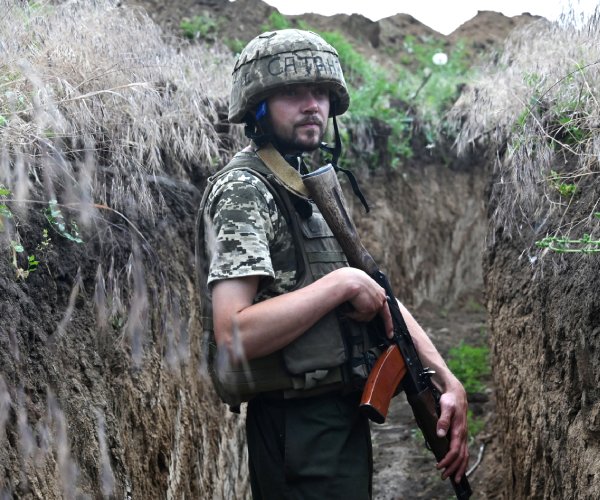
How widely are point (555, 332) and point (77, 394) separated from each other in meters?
2.12

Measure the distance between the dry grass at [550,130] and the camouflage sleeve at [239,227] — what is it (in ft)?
5.44

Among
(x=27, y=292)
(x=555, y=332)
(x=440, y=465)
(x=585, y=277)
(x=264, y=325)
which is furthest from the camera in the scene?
(x=555, y=332)

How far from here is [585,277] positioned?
144 inches

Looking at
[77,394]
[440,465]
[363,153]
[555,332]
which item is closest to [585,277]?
[555,332]

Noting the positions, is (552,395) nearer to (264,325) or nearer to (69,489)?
(264,325)

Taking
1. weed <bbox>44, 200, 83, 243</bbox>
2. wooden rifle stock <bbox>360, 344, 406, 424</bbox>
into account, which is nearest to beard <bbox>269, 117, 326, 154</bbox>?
wooden rifle stock <bbox>360, 344, 406, 424</bbox>

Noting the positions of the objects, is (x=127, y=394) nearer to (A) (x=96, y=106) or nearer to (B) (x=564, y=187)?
(A) (x=96, y=106)

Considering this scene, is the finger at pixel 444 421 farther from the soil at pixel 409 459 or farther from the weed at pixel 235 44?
the weed at pixel 235 44

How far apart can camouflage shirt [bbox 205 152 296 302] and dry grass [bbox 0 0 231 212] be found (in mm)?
911

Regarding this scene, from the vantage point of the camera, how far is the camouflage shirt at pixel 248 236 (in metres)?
2.79

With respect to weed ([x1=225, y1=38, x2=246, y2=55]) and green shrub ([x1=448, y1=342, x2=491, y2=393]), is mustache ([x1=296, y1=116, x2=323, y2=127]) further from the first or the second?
weed ([x1=225, y1=38, x2=246, y2=55])

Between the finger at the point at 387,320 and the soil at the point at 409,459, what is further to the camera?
the soil at the point at 409,459

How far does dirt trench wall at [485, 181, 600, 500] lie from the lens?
352cm

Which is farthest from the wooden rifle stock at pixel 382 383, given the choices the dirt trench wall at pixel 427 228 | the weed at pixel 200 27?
the weed at pixel 200 27
